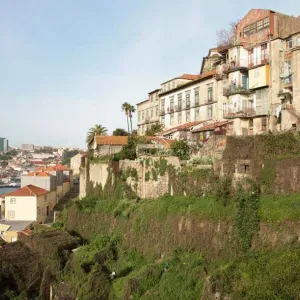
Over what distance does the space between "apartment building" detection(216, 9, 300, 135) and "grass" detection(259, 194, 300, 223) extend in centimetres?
1347

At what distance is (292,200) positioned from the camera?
59.3ft

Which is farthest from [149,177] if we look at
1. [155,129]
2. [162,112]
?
[162,112]

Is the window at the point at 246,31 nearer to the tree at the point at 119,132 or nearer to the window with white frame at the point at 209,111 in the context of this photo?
the window with white frame at the point at 209,111

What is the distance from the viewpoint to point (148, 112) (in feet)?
180

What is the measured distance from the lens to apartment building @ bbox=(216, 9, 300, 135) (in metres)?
31.4

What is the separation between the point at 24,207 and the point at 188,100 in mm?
23201

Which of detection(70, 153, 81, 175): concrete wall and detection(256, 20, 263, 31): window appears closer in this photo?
detection(256, 20, 263, 31): window

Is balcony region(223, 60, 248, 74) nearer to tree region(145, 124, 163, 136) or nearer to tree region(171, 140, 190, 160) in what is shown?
tree region(171, 140, 190, 160)

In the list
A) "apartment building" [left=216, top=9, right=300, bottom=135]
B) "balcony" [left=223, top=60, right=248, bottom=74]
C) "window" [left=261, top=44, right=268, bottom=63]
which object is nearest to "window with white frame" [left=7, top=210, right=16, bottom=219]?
"apartment building" [left=216, top=9, right=300, bottom=135]

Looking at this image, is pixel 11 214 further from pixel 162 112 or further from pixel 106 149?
pixel 162 112

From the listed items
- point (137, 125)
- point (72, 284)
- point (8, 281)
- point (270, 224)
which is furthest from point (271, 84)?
point (137, 125)

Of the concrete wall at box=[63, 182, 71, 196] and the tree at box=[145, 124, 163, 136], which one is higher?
the tree at box=[145, 124, 163, 136]

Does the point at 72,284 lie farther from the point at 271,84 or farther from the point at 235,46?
the point at 235,46

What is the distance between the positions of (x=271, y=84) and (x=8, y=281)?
25142 millimetres
